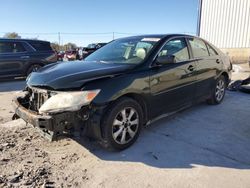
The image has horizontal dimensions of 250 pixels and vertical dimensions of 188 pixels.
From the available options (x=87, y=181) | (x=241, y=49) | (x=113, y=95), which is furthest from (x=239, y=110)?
(x=241, y=49)

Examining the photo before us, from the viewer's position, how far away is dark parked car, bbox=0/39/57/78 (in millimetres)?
10898

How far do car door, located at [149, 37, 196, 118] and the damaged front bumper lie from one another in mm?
1122

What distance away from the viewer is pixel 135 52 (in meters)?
4.74

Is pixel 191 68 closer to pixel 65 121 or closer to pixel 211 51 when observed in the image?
pixel 211 51

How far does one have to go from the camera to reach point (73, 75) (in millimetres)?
3812

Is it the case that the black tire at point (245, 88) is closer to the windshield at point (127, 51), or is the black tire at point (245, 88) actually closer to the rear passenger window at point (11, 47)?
the windshield at point (127, 51)

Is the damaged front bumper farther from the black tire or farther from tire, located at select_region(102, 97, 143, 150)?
the black tire

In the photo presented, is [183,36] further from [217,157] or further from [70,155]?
[70,155]

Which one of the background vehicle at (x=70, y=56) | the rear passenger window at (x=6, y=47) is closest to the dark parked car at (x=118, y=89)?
the rear passenger window at (x=6, y=47)

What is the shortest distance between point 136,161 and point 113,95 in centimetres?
93

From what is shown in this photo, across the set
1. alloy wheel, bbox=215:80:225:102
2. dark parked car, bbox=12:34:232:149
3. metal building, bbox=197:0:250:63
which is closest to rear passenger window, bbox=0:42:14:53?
dark parked car, bbox=12:34:232:149

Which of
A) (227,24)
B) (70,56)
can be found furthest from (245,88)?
(70,56)

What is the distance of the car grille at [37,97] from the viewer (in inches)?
151

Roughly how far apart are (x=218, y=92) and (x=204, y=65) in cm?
106
